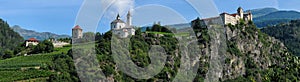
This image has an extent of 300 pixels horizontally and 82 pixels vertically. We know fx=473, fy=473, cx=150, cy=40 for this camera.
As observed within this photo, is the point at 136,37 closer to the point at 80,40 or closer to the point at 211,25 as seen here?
the point at 80,40

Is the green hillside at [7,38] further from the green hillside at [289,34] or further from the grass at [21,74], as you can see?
the grass at [21,74]

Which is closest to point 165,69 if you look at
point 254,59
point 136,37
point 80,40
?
point 136,37

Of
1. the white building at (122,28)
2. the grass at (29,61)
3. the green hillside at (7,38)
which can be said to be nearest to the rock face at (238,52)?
the white building at (122,28)

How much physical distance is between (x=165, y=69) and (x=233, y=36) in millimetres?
21732

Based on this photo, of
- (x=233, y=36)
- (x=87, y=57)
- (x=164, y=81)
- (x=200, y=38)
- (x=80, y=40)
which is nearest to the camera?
(x=87, y=57)

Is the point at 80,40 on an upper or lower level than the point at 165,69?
upper

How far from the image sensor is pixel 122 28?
2724 inches

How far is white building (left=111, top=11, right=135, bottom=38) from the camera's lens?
225 feet

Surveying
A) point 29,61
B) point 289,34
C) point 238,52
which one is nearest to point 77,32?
point 29,61

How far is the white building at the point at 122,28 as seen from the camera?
225 feet

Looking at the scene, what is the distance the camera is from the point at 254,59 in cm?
8381

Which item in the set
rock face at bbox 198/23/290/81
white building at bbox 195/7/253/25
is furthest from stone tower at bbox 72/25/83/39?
rock face at bbox 198/23/290/81

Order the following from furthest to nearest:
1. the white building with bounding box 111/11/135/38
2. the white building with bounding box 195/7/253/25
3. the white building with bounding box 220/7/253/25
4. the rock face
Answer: the white building with bounding box 220/7/253/25
the white building with bounding box 195/7/253/25
the rock face
the white building with bounding box 111/11/135/38

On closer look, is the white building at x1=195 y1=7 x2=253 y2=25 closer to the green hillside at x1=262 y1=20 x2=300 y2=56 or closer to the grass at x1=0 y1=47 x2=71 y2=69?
the grass at x1=0 y1=47 x2=71 y2=69
